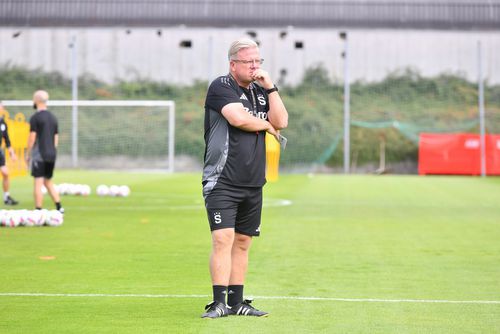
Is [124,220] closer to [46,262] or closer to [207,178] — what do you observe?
[46,262]

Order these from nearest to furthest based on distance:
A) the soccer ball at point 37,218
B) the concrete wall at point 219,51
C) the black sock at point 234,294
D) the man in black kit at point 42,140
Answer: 1. the black sock at point 234,294
2. the soccer ball at point 37,218
3. the man in black kit at point 42,140
4. the concrete wall at point 219,51

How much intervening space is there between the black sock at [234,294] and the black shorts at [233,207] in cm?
41

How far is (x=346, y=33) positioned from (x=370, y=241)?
3186 centimetres

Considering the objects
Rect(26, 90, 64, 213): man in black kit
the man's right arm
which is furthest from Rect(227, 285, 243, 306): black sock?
Rect(26, 90, 64, 213): man in black kit

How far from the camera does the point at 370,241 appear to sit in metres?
13.9

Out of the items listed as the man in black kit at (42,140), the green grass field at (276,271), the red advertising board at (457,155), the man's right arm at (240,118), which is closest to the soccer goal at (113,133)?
the red advertising board at (457,155)

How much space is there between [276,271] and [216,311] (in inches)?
112

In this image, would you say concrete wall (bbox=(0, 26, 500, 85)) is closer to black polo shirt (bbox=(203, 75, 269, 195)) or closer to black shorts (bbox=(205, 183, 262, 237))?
black shorts (bbox=(205, 183, 262, 237))

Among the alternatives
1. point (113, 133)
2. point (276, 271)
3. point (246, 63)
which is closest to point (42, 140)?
point (276, 271)

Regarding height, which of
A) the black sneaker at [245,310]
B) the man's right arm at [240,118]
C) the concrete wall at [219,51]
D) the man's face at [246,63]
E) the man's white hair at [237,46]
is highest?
the concrete wall at [219,51]

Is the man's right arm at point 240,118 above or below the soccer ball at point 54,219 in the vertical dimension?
above

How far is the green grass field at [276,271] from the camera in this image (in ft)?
25.7

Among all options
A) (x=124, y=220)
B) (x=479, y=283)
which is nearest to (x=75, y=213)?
(x=124, y=220)

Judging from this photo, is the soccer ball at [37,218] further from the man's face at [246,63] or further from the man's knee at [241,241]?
the man's face at [246,63]
